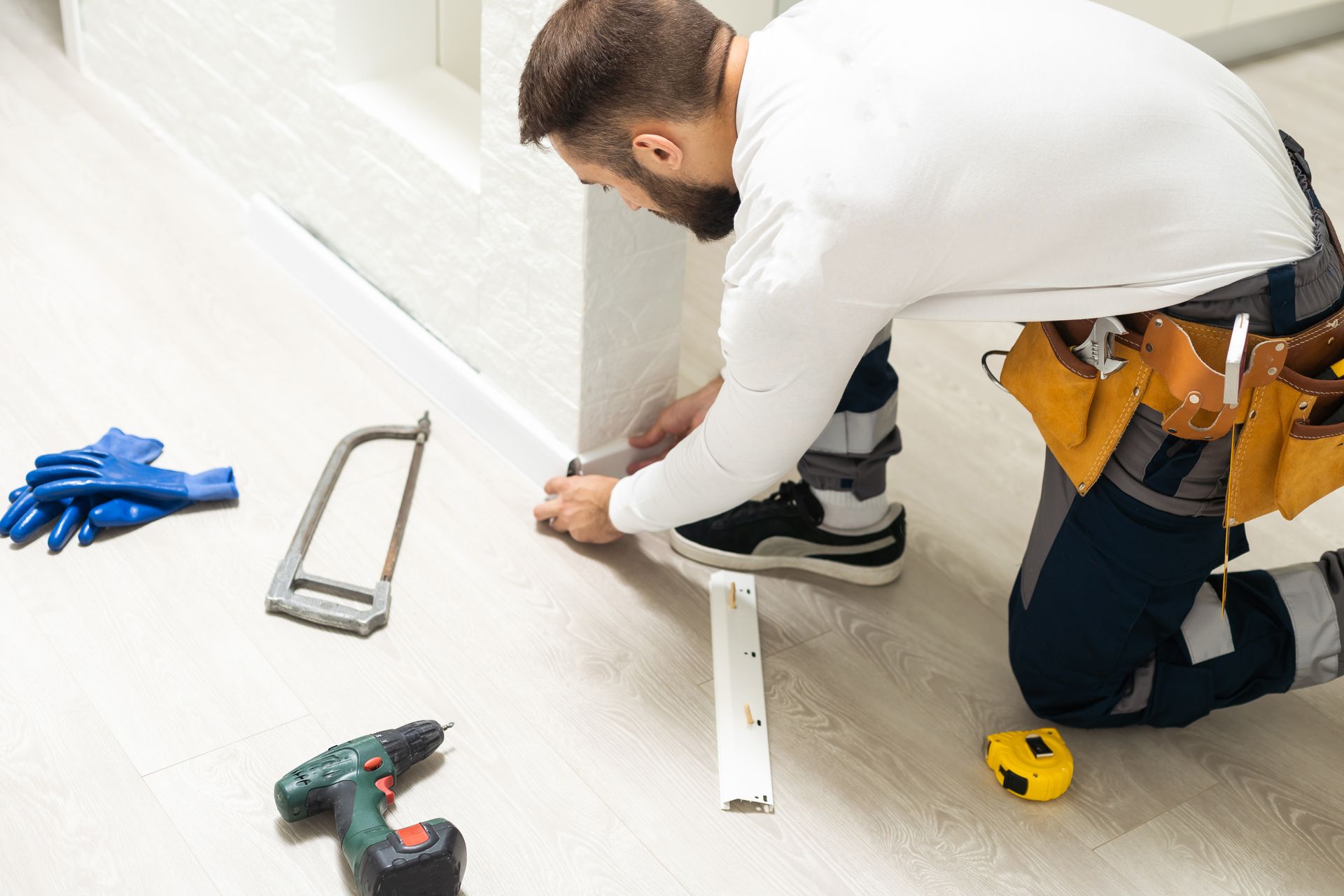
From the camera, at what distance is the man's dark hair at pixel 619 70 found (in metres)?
1.36

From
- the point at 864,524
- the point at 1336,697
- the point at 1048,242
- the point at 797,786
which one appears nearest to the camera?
the point at 1048,242

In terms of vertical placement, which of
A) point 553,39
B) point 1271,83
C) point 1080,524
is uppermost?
point 553,39

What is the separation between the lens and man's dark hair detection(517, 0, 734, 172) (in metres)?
1.36

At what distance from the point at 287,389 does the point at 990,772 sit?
1323mm

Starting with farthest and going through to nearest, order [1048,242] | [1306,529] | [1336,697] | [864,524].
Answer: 1. [1306,529]
2. [864,524]
3. [1336,697]
4. [1048,242]

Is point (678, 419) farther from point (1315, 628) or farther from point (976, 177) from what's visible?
point (1315, 628)

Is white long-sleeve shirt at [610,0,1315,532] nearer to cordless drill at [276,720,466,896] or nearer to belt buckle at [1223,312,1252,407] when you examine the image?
→ belt buckle at [1223,312,1252,407]

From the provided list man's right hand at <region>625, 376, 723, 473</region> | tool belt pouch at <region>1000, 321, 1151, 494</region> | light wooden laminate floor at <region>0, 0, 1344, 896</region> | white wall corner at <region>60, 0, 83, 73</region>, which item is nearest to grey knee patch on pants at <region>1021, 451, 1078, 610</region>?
tool belt pouch at <region>1000, 321, 1151, 494</region>

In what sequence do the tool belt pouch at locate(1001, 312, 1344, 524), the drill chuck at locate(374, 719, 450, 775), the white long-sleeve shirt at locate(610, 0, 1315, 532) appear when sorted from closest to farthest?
the white long-sleeve shirt at locate(610, 0, 1315, 532)
the tool belt pouch at locate(1001, 312, 1344, 524)
the drill chuck at locate(374, 719, 450, 775)

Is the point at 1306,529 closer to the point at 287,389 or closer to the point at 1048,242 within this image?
the point at 1048,242

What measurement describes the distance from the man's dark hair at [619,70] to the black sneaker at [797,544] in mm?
713

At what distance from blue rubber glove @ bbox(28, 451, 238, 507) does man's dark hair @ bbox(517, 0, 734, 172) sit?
0.87 m

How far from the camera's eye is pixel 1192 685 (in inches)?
66.9

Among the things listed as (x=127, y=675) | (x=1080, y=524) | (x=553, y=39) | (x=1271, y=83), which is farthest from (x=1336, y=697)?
(x=1271, y=83)
